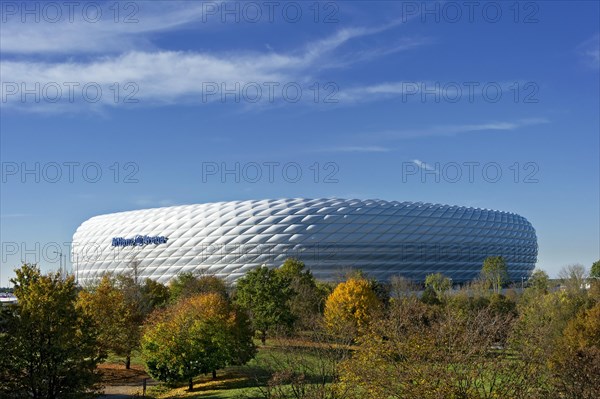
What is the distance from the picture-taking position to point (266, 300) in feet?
Answer: 123

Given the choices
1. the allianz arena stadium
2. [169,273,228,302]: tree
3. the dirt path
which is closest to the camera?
the dirt path

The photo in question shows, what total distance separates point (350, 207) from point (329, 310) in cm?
4469

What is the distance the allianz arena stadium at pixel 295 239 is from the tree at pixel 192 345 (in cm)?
4290

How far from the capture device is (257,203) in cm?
7969

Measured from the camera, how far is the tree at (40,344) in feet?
61.9

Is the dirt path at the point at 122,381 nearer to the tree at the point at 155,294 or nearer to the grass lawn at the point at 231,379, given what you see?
the grass lawn at the point at 231,379

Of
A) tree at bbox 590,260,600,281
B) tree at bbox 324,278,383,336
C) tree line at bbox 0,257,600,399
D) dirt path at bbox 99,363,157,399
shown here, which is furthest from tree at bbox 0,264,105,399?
tree at bbox 590,260,600,281

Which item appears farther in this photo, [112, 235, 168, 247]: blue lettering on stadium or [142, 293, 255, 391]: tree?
[112, 235, 168, 247]: blue lettering on stadium

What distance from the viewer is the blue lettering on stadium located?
260ft

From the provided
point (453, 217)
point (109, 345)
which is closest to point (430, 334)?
Result: point (109, 345)

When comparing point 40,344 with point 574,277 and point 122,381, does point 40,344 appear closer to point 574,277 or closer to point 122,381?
point 122,381

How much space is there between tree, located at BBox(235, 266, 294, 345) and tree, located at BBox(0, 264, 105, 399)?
17136 mm

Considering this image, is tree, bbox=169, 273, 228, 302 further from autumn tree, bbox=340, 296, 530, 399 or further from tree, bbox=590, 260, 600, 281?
tree, bbox=590, 260, 600, 281

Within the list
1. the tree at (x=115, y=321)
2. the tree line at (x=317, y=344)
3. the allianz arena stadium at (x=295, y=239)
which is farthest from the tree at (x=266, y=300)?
the allianz arena stadium at (x=295, y=239)
